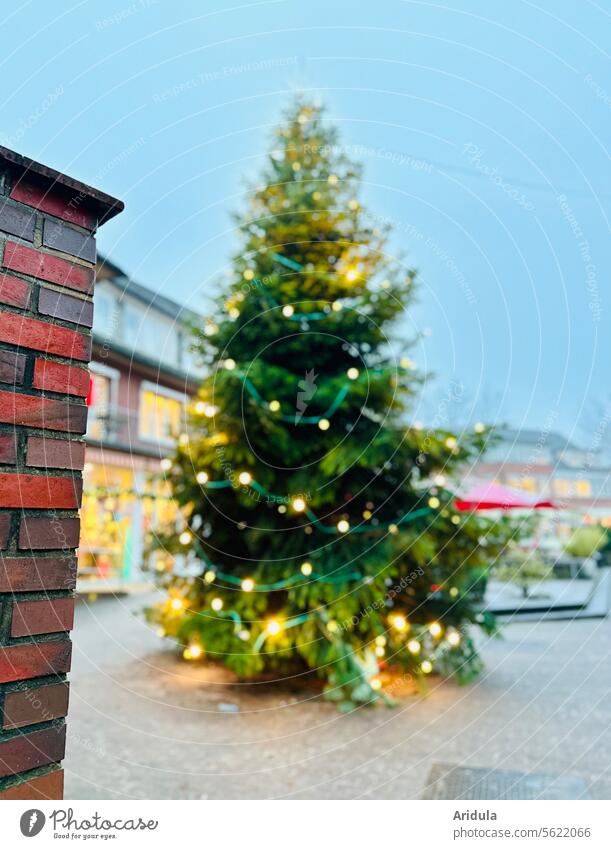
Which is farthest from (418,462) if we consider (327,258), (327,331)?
(327,258)

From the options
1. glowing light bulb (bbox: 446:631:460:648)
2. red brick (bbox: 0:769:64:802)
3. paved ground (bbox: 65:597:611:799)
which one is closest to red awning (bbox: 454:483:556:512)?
glowing light bulb (bbox: 446:631:460:648)

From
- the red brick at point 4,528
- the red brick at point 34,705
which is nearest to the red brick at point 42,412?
the red brick at point 4,528

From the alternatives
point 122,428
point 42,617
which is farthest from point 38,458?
point 122,428

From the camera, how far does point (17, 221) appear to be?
1.06 meters

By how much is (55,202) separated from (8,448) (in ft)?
1.48

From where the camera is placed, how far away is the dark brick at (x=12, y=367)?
1.03 meters

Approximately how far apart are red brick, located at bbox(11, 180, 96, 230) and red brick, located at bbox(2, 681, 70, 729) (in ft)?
2.73

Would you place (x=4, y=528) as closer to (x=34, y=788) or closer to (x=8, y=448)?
(x=8, y=448)

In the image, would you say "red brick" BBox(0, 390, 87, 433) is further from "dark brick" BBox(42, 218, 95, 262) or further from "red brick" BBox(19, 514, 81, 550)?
"dark brick" BBox(42, 218, 95, 262)

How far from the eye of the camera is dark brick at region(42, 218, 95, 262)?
1097 millimetres

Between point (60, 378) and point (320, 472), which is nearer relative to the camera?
point (60, 378)
